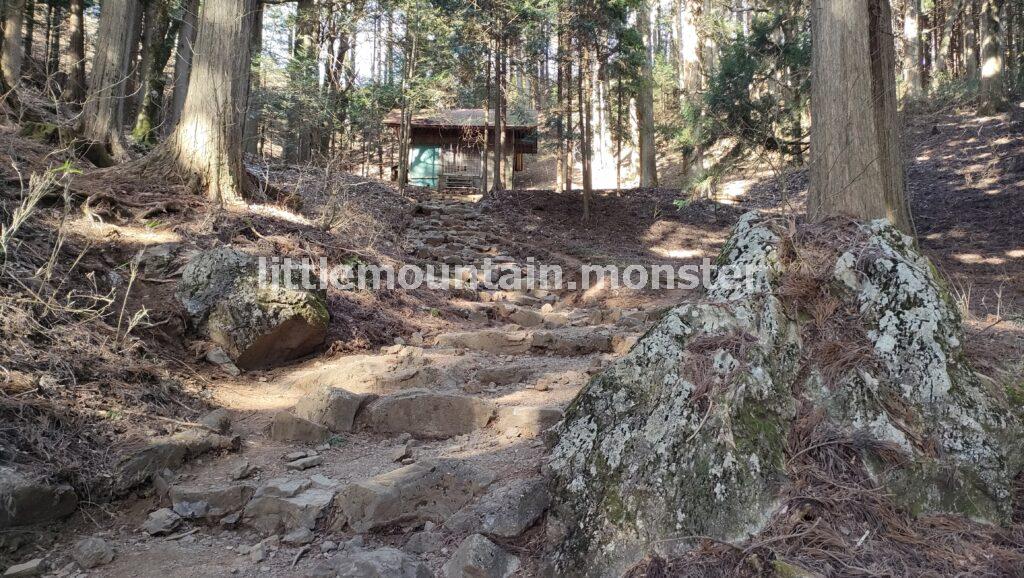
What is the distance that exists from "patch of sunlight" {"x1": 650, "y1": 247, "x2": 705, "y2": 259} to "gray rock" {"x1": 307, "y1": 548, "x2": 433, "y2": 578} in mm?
11805

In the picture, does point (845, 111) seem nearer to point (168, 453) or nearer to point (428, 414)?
point (428, 414)

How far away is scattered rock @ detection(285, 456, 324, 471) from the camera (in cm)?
403

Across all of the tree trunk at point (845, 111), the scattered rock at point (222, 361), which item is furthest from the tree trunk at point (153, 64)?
the tree trunk at point (845, 111)

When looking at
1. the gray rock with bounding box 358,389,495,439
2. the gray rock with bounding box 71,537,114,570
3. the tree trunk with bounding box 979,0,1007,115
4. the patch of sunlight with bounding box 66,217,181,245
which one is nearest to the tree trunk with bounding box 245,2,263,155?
the patch of sunlight with bounding box 66,217,181,245

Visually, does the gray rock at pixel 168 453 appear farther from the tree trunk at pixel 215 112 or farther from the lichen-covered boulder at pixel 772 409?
the tree trunk at pixel 215 112

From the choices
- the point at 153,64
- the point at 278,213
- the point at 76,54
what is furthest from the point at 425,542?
the point at 153,64

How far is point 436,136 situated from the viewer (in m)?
26.3

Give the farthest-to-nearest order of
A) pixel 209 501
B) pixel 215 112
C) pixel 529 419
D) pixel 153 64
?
pixel 153 64 < pixel 215 112 < pixel 529 419 < pixel 209 501

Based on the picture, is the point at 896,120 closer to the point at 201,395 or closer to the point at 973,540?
the point at 973,540

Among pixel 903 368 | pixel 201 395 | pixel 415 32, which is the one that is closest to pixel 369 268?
pixel 201 395

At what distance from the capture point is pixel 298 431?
4.50 m

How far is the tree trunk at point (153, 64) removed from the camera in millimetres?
14992

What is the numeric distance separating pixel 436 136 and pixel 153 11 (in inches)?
444

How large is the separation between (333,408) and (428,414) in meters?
0.74
